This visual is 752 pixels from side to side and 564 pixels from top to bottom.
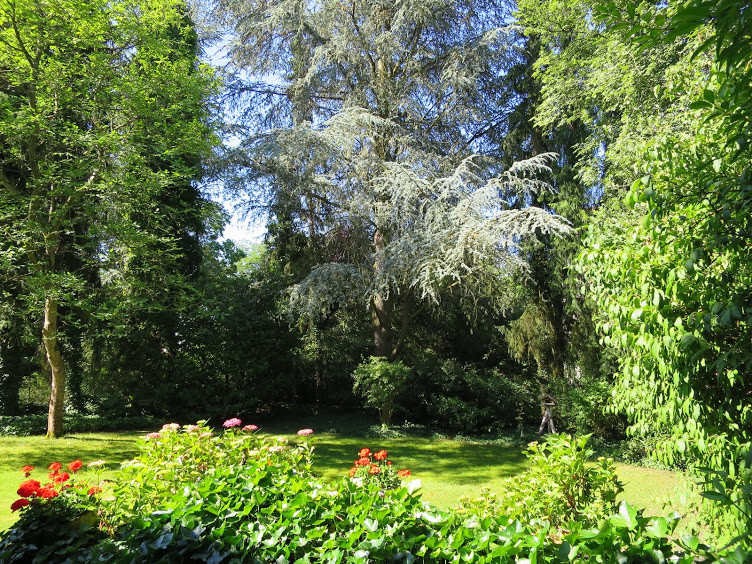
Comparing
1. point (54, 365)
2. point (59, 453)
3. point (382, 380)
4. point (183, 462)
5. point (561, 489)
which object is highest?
point (54, 365)

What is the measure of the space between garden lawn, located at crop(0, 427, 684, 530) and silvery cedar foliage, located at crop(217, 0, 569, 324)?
2.86 metres

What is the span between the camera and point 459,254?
8.59 m

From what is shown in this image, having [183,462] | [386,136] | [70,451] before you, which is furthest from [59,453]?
[386,136]

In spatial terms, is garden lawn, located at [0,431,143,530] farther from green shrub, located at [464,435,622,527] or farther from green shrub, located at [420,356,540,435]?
green shrub, located at [420,356,540,435]

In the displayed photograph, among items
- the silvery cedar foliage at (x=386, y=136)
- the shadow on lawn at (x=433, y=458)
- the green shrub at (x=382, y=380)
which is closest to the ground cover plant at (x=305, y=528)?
the shadow on lawn at (x=433, y=458)

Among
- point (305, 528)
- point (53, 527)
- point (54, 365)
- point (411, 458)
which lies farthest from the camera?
point (54, 365)

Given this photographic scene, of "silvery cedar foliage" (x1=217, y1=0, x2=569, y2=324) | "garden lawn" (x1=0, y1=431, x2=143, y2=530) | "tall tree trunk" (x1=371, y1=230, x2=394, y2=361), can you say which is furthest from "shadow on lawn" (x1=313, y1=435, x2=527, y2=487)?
"garden lawn" (x1=0, y1=431, x2=143, y2=530)

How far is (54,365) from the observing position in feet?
28.9

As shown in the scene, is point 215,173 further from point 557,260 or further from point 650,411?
point 650,411

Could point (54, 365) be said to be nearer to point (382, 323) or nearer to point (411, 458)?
point (411, 458)

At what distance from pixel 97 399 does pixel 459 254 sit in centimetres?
938

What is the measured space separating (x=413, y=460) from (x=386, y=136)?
287 inches

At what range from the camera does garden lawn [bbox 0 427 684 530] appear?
20.4 ft

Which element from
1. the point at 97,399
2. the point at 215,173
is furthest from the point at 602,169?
the point at 97,399
